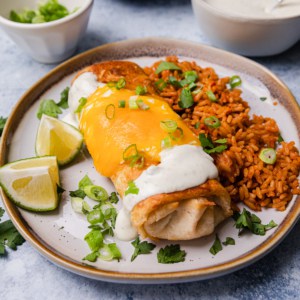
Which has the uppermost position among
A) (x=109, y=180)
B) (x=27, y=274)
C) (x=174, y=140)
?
(x=174, y=140)

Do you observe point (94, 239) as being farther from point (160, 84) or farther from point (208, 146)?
point (160, 84)

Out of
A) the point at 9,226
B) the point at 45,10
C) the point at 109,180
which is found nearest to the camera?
the point at 9,226

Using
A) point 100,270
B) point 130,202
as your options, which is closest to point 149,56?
point 130,202

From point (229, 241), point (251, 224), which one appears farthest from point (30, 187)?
point (251, 224)

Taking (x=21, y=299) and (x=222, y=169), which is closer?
(x=21, y=299)

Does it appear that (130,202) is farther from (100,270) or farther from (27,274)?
(27,274)

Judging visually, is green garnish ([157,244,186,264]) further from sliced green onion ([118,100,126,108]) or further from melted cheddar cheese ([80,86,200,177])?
sliced green onion ([118,100,126,108])

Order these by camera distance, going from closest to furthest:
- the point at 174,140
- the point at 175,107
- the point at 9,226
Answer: the point at 174,140, the point at 9,226, the point at 175,107
